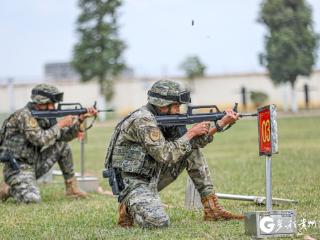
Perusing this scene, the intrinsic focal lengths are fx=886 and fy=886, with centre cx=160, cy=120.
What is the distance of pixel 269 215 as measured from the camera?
7.21m

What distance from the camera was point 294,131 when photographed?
30.1 meters

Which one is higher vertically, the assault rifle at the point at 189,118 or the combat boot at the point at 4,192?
the assault rifle at the point at 189,118

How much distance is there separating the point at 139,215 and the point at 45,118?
11.9 feet

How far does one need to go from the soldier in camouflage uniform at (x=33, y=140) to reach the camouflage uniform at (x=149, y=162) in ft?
9.58

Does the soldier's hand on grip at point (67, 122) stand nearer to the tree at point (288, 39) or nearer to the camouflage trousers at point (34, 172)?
the camouflage trousers at point (34, 172)

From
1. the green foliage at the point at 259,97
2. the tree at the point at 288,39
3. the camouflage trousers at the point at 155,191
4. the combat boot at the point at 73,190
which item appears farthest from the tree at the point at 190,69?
the camouflage trousers at the point at 155,191

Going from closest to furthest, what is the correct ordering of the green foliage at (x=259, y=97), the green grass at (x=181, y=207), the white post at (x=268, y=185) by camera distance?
1. the white post at (x=268, y=185)
2. the green grass at (x=181, y=207)
3. the green foliage at (x=259, y=97)

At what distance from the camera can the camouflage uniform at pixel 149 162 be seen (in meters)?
8.25

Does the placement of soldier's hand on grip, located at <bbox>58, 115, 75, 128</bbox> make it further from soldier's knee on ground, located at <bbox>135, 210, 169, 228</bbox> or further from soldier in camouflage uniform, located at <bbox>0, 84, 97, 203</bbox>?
soldier's knee on ground, located at <bbox>135, 210, 169, 228</bbox>

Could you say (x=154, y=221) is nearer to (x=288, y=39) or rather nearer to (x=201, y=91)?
(x=288, y=39)

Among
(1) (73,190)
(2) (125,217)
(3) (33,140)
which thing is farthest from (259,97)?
(2) (125,217)

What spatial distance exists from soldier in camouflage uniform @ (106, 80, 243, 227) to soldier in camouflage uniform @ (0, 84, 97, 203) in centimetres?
289

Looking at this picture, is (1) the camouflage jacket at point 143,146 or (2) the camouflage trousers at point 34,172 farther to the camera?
(2) the camouflage trousers at point 34,172

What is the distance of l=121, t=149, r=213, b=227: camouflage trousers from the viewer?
829 centimetres
